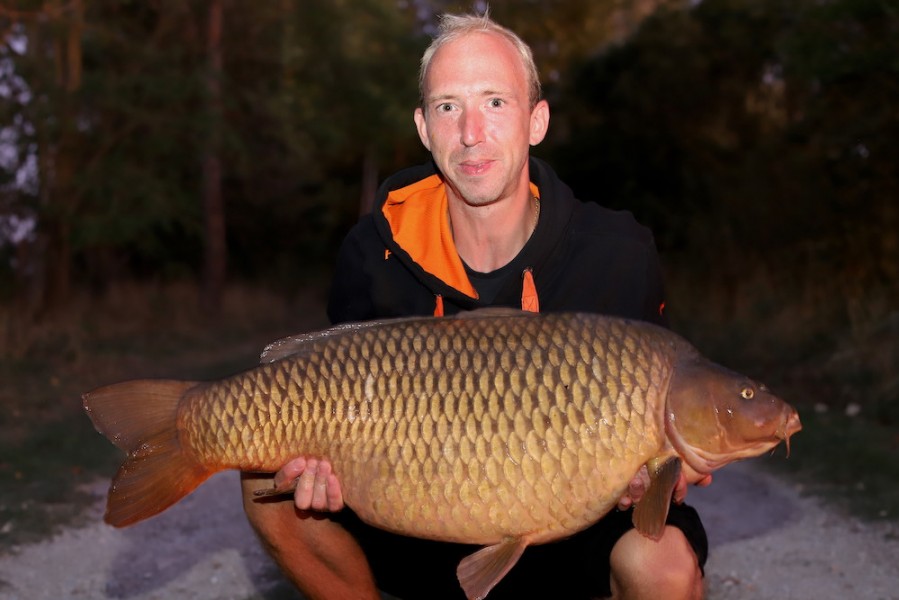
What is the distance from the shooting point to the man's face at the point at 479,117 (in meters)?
2.55

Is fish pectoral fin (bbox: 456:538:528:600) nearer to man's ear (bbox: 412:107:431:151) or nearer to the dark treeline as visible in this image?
man's ear (bbox: 412:107:431:151)

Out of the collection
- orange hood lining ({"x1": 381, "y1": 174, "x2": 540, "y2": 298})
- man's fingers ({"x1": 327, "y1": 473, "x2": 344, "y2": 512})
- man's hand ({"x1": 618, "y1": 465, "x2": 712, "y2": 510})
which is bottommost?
man's fingers ({"x1": 327, "y1": 473, "x2": 344, "y2": 512})

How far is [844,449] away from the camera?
487 centimetres

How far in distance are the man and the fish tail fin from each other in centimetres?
27

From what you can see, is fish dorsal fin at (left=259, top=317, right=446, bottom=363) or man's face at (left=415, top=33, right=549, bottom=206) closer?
fish dorsal fin at (left=259, top=317, right=446, bottom=363)

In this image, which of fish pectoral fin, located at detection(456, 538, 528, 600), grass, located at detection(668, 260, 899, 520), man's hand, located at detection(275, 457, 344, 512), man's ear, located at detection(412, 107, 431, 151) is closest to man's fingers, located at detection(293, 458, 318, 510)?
man's hand, located at detection(275, 457, 344, 512)

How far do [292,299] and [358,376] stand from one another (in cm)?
1370

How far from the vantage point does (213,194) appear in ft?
44.0

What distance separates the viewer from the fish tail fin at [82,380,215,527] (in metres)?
2.18

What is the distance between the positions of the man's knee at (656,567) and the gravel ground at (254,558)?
44.2 inches

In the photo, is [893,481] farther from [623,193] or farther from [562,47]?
[562,47]

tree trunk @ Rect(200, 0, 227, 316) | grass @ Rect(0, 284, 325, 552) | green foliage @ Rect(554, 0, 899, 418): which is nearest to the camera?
grass @ Rect(0, 284, 325, 552)

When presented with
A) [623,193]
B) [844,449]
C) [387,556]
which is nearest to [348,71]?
[623,193]

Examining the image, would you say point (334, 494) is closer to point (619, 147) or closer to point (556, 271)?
point (556, 271)
